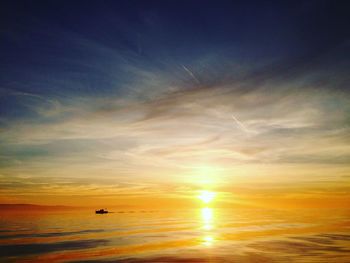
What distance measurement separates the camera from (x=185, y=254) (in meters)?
22.6

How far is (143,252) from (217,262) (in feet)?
24.2

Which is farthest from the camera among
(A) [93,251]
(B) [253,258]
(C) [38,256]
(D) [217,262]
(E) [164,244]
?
(E) [164,244]

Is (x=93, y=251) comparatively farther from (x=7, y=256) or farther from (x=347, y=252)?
(x=347, y=252)

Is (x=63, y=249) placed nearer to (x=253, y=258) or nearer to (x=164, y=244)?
(x=164, y=244)

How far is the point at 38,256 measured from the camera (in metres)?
22.3

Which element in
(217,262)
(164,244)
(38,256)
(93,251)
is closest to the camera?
(217,262)

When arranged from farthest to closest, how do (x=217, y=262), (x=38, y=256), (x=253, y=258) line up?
(x=38, y=256), (x=253, y=258), (x=217, y=262)

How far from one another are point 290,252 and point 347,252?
196 inches

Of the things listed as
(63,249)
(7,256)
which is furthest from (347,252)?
(7,256)

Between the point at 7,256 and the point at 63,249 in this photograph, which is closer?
the point at 7,256

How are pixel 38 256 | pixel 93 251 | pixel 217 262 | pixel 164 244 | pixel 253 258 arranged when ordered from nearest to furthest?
pixel 217 262 → pixel 253 258 → pixel 38 256 → pixel 93 251 → pixel 164 244

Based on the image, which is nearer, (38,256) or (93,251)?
(38,256)

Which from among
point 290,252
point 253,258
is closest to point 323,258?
point 290,252

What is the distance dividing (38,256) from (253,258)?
18466 millimetres
